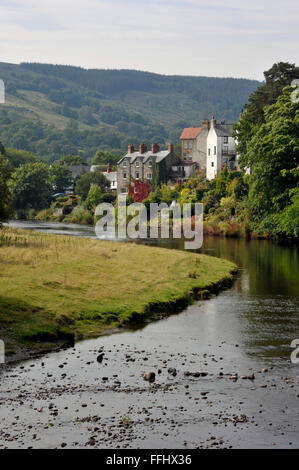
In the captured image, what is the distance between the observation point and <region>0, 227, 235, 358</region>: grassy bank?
29.8 m

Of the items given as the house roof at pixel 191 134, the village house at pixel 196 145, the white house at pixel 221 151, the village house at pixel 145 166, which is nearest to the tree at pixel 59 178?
the village house at pixel 145 166

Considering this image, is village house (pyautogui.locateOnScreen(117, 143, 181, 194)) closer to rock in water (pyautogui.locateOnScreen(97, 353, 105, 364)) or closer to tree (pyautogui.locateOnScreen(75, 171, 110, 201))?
tree (pyautogui.locateOnScreen(75, 171, 110, 201))

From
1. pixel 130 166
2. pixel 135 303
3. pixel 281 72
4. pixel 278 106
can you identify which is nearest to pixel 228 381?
pixel 135 303

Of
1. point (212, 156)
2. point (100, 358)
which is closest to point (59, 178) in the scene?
point (212, 156)

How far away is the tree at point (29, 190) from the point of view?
141125 millimetres

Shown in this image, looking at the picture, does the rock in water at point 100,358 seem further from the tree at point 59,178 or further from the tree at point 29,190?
the tree at point 59,178

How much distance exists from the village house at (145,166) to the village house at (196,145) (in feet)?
9.97

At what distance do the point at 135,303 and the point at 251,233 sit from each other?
52619mm

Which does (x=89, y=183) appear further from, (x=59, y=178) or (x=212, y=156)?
(x=212, y=156)

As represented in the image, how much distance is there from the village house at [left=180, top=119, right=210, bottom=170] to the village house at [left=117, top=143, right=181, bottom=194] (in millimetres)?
3039

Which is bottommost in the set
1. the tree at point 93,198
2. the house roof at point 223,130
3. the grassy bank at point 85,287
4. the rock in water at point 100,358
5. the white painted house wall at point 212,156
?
the rock in water at point 100,358

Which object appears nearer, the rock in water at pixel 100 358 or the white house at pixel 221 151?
the rock in water at pixel 100 358

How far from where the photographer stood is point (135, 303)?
35750 mm

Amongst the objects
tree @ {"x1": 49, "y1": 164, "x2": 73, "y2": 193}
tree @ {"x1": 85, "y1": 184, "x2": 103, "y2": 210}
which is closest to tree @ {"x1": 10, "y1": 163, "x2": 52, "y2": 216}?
tree @ {"x1": 85, "y1": 184, "x2": 103, "y2": 210}
